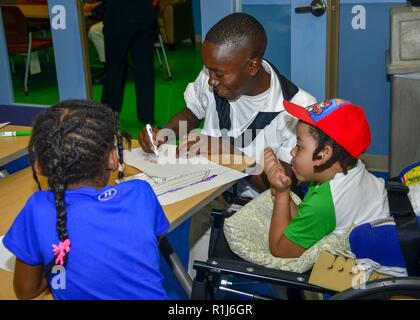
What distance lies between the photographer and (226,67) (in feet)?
6.38

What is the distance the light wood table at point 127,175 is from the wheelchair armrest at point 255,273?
0.49 feet

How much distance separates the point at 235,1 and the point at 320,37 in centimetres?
63

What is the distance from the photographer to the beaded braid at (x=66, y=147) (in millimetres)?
1260

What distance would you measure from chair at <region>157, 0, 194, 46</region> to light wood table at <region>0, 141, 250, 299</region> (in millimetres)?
5217

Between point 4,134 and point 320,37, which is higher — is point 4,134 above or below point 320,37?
below

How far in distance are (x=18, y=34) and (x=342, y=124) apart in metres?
4.40

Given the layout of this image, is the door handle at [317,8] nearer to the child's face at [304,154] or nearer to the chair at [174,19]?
the child's face at [304,154]

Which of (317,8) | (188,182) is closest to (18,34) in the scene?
(317,8)

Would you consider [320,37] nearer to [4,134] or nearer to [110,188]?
[4,134]

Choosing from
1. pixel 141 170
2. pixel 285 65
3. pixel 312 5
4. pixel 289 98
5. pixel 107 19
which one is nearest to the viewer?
pixel 141 170

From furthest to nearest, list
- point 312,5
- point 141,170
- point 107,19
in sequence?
point 107,19, point 312,5, point 141,170

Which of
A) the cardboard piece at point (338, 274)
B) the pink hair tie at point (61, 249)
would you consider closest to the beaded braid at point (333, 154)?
the cardboard piece at point (338, 274)
